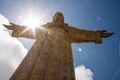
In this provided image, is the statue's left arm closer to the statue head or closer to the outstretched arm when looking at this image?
the statue head

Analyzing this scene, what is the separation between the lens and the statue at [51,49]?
780 centimetres

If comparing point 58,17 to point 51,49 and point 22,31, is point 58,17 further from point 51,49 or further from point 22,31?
point 51,49

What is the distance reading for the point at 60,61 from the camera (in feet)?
29.4

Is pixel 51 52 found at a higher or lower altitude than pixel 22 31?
lower

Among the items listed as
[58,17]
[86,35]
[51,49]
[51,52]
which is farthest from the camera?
[58,17]

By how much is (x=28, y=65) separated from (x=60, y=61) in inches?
56.9

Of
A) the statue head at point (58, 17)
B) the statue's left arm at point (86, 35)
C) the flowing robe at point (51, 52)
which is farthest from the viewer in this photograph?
the statue head at point (58, 17)

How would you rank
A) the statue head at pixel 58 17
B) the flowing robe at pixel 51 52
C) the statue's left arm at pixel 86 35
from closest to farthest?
1. the flowing robe at pixel 51 52
2. the statue's left arm at pixel 86 35
3. the statue head at pixel 58 17

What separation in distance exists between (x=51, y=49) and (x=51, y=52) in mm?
357

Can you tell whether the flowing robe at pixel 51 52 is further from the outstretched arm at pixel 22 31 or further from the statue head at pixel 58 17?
the statue head at pixel 58 17

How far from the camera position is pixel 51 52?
9531 millimetres

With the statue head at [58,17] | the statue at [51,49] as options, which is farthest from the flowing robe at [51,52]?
the statue head at [58,17]

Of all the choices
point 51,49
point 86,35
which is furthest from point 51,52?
point 86,35

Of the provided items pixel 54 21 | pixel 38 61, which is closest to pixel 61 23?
pixel 54 21
